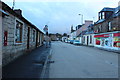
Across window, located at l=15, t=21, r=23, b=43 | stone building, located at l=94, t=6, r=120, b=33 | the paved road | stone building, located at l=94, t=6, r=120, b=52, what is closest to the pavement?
the paved road

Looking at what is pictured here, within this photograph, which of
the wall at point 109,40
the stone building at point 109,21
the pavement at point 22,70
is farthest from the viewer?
the stone building at point 109,21

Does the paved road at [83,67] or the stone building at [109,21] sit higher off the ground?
the stone building at [109,21]

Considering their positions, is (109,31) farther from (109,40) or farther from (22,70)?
(22,70)

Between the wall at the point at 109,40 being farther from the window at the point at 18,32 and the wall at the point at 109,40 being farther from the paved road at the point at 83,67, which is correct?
the window at the point at 18,32

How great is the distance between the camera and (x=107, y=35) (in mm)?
23828

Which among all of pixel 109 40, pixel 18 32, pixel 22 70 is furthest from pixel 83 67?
pixel 109 40

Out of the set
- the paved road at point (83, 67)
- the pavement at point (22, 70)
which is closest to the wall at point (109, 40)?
the paved road at point (83, 67)

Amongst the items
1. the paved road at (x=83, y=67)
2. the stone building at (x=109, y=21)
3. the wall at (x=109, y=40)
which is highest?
the stone building at (x=109, y=21)

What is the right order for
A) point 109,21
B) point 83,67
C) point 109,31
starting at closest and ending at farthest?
point 83,67 < point 109,31 < point 109,21

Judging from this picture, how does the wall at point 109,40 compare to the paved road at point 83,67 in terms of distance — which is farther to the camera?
the wall at point 109,40

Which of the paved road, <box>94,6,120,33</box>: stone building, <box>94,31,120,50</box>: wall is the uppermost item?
<box>94,6,120,33</box>: stone building

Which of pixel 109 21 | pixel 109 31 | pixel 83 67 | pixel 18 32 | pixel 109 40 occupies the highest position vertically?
pixel 109 21

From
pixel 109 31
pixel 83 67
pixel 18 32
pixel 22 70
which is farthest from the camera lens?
pixel 109 31

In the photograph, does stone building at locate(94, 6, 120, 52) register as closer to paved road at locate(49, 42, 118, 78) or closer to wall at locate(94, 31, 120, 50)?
wall at locate(94, 31, 120, 50)
